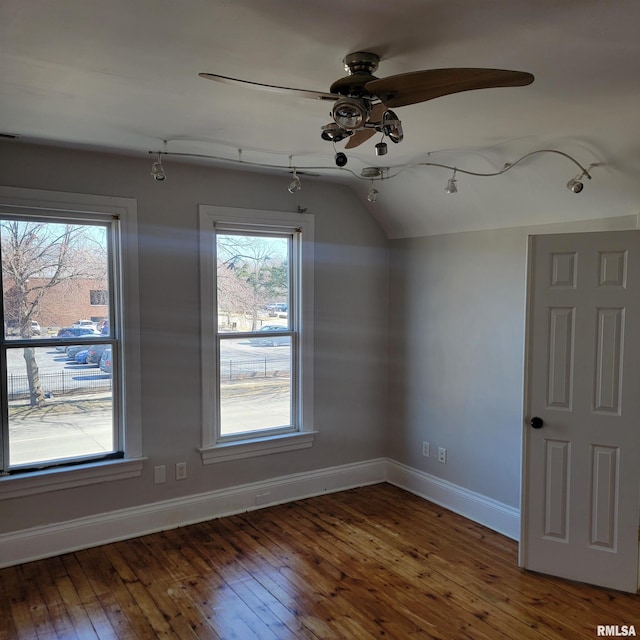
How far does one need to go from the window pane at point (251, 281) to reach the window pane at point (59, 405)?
0.93 m

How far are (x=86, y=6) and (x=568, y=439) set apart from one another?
3.08m

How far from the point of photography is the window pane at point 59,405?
3.25 m

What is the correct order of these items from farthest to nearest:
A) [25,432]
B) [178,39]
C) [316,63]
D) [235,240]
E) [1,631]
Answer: [235,240], [25,432], [1,631], [316,63], [178,39]

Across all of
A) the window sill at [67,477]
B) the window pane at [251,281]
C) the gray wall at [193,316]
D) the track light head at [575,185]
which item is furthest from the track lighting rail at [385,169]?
the window sill at [67,477]

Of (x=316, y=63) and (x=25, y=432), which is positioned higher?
(x=316, y=63)

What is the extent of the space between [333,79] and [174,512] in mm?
3032

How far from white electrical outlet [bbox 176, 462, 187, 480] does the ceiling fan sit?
2.65 meters

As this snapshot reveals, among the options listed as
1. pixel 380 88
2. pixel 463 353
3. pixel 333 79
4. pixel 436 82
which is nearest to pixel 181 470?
pixel 463 353

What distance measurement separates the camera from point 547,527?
3.15m

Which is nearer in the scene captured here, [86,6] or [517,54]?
[86,6]

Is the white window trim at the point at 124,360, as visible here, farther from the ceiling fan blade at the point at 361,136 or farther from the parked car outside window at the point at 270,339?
the ceiling fan blade at the point at 361,136

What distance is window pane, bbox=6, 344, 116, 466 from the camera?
325cm

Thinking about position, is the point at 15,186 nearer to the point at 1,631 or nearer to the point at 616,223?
the point at 1,631

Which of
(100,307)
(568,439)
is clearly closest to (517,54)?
(568,439)
